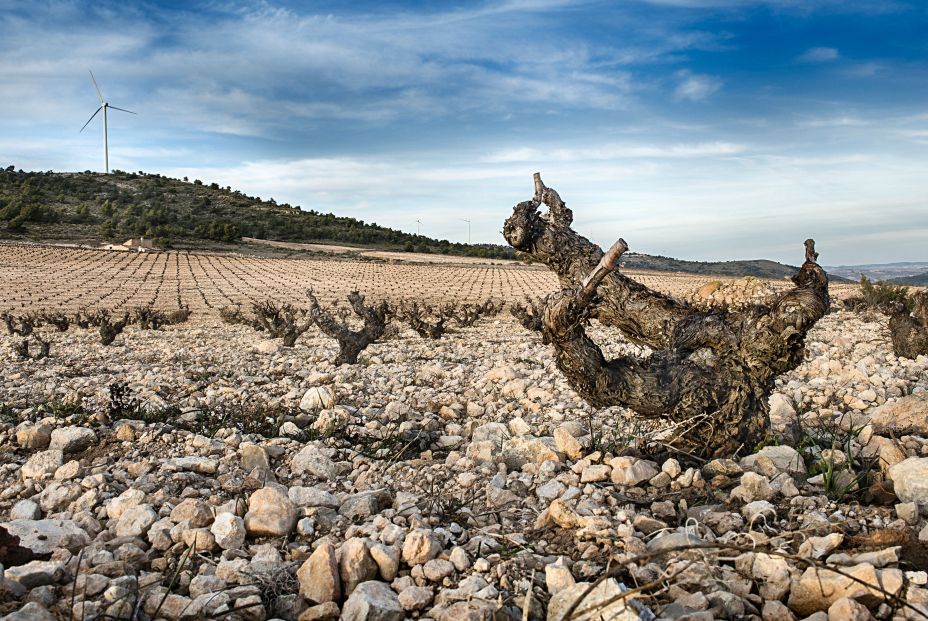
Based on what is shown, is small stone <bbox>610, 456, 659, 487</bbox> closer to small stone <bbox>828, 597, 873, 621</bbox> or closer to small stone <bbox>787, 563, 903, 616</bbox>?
small stone <bbox>787, 563, 903, 616</bbox>

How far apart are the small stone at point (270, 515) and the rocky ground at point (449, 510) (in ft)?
0.04

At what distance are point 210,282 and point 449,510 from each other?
1285 inches

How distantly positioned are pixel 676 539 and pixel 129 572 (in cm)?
230

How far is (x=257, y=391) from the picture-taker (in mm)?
6484

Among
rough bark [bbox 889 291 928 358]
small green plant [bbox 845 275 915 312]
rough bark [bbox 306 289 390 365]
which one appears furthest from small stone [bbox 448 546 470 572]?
small green plant [bbox 845 275 915 312]

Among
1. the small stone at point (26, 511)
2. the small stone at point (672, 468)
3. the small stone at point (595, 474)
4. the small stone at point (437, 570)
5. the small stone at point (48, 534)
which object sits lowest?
the small stone at point (26, 511)

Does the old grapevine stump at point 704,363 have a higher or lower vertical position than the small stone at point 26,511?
higher

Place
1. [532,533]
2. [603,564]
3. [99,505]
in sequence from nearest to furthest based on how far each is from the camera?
[603,564] < [532,533] < [99,505]

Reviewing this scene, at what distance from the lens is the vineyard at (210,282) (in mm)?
24938

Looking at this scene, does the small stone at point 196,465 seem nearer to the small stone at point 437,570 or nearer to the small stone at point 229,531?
the small stone at point 229,531

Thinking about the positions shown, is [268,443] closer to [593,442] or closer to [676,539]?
[593,442]

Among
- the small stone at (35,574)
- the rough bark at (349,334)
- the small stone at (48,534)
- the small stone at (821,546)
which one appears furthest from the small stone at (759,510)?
the rough bark at (349,334)

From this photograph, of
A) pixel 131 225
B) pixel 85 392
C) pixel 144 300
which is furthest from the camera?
pixel 131 225

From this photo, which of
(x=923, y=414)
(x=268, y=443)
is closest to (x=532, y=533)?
(x=268, y=443)
